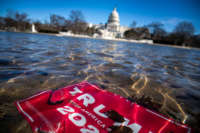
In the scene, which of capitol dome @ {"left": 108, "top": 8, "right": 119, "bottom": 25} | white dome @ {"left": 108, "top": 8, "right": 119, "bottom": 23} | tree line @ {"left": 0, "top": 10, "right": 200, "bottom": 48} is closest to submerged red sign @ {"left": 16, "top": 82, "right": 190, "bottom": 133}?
tree line @ {"left": 0, "top": 10, "right": 200, "bottom": 48}

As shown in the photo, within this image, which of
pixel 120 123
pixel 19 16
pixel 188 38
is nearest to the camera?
pixel 120 123

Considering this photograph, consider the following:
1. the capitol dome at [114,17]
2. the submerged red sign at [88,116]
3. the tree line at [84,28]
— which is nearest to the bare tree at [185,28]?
the tree line at [84,28]

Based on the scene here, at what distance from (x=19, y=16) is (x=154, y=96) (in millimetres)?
62840

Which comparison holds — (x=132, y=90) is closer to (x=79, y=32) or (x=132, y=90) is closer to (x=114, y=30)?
(x=79, y=32)

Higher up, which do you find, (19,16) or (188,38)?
(19,16)

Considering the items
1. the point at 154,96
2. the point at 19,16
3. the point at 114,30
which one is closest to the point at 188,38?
the point at 114,30

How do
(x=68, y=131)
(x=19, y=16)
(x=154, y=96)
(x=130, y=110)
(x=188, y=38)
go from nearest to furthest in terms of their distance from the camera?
(x=68, y=131), (x=130, y=110), (x=154, y=96), (x=188, y=38), (x=19, y=16)

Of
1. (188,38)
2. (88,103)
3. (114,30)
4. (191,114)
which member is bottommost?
(191,114)

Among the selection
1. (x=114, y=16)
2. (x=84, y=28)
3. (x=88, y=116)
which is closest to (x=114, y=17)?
(x=114, y=16)

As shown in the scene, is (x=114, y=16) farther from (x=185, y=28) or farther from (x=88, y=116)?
(x=88, y=116)

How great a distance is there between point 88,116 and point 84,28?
58845 millimetres

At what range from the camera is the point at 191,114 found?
49.8 inches

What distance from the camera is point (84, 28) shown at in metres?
55.8

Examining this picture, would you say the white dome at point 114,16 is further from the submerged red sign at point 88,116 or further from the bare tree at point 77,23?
the submerged red sign at point 88,116
